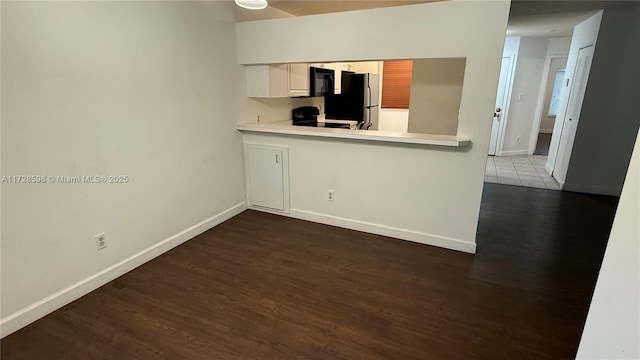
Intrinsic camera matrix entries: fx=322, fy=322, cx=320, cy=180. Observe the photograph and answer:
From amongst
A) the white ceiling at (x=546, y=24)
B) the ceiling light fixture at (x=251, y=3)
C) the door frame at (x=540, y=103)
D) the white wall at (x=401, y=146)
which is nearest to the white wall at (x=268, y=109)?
the white wall at (x=401, y=146)

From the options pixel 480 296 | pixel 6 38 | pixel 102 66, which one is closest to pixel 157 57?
pixel 102 66

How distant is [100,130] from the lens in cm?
223

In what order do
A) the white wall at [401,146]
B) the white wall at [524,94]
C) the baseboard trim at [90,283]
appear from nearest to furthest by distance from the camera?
the baseboard trim at [90,283] < the white wall at [401,146] < the white wall at [524,94]

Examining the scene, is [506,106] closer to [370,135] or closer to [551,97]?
[551,97]

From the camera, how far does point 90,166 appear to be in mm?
2209

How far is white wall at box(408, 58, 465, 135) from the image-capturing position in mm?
3859

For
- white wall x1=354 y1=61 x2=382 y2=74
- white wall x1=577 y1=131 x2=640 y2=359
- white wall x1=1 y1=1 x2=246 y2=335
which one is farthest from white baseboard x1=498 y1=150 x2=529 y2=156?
white wall x1=577 y1=131 x2=640 y2=359

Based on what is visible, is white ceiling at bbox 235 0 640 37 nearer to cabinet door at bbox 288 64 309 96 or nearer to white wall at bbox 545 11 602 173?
white wall at bbox 545 11 602 173

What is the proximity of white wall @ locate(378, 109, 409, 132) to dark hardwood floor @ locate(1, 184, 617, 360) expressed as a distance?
4225 millimetres

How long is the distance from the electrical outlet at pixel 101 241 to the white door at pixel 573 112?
18.0 ft

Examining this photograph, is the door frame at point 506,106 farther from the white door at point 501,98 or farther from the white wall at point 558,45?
the white wall at point 558,45

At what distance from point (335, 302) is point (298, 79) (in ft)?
8.96

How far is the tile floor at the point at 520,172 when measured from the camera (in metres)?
4.84

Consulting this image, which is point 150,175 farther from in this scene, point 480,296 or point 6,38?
point 480,296
